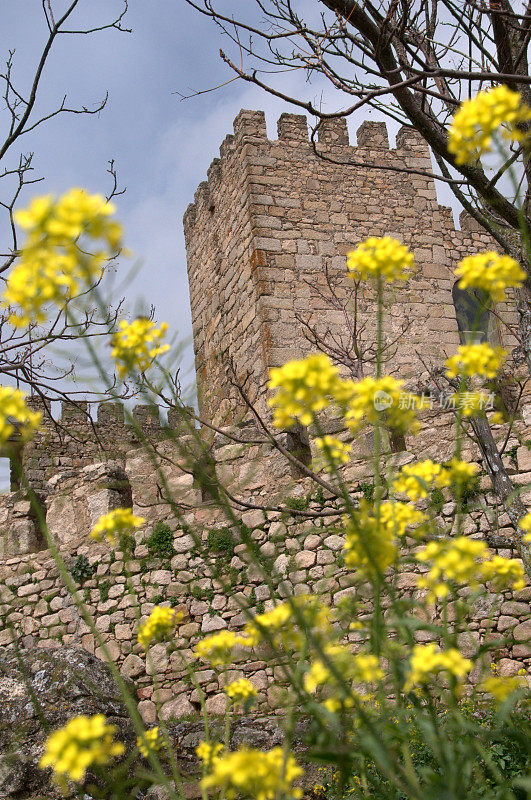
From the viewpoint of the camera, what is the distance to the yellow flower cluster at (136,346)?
56.3 inches

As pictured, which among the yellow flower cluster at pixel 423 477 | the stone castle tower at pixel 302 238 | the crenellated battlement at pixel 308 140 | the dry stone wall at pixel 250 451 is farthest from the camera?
the crenellated battlement at pixel 308 140

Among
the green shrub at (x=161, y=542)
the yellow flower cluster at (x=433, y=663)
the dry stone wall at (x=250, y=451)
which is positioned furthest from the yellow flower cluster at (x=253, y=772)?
the green shrub at (x=161, y=542)

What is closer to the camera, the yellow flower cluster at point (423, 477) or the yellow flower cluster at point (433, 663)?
the yellow flower cluster at point (433, 663)

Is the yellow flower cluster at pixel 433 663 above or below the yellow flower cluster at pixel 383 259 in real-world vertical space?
below

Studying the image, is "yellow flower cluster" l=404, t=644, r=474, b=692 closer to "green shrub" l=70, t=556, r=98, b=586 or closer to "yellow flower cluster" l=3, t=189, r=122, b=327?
"yellow flower cluster" l=3, t=189, r=122, b=327

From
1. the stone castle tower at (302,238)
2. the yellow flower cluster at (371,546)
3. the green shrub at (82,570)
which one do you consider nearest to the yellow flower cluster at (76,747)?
the yellow flower cluster at (371,546)

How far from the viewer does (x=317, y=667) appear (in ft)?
4.66

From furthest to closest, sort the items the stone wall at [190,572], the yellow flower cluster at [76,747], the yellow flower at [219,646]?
the stone wall at [190,572] < the yellow flower at [219,646] < the yellow flower cluster at [76,747]

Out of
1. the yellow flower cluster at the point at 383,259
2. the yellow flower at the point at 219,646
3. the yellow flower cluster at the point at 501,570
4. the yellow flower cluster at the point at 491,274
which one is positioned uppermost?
the yellow flower cluster at the point at 383,259

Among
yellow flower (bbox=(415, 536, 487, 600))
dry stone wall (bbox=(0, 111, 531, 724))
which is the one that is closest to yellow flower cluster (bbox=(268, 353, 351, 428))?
yellow flower (bbox=(415, 536, 487, 600))

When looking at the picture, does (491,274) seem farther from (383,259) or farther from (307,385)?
(307,385)

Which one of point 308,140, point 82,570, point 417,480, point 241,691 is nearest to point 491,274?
point 417,480

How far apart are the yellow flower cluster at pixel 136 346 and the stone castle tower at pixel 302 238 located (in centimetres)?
597

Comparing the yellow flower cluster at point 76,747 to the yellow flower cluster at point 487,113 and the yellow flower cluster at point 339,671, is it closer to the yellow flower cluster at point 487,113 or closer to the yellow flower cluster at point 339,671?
the yellow flower cluster at point 339,671
